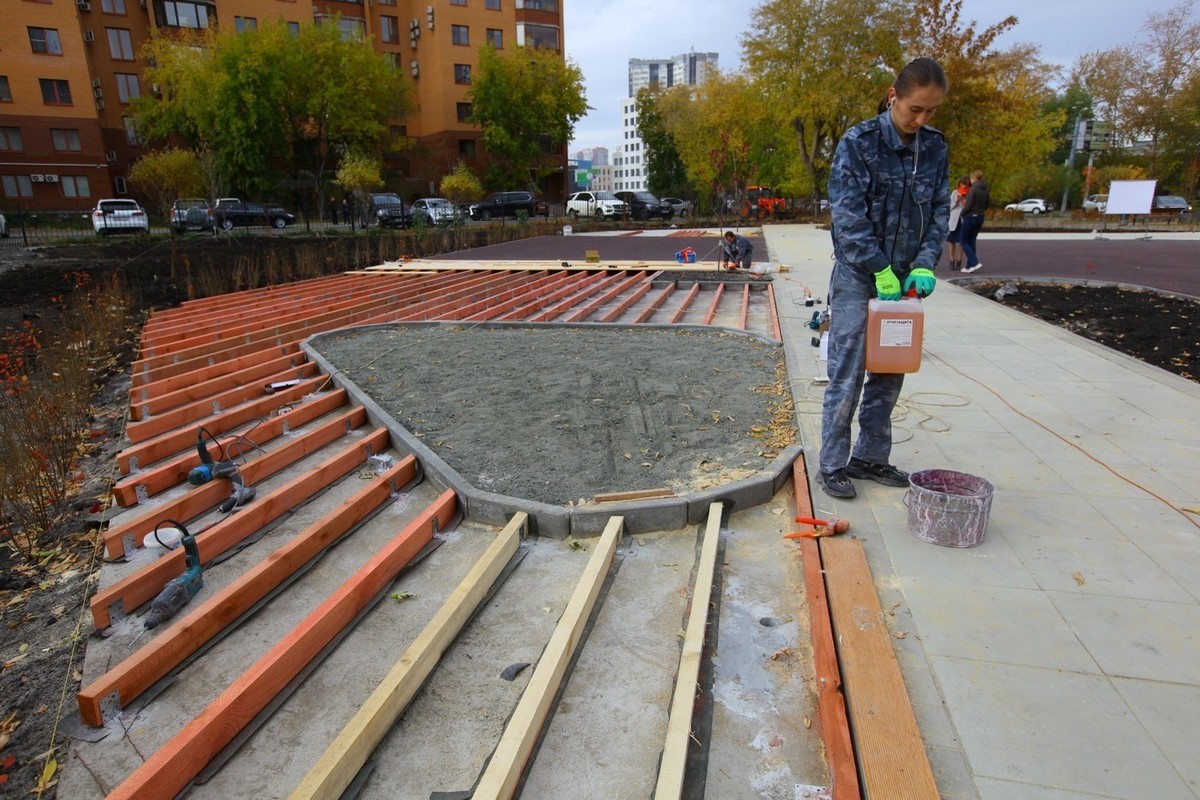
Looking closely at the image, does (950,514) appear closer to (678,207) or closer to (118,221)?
(118,221)

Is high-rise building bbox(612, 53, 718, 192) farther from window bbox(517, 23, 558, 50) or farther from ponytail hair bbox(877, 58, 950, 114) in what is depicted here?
ponytail hair bbox(877, 58, 950, 114)

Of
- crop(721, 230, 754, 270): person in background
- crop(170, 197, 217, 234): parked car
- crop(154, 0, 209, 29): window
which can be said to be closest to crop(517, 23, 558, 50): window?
crop(154, 0, 209, 29): window

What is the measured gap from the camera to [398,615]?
2633mm

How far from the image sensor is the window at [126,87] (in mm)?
32250

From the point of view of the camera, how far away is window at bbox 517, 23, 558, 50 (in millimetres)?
39750

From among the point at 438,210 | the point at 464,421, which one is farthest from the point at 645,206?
the point at 464,421

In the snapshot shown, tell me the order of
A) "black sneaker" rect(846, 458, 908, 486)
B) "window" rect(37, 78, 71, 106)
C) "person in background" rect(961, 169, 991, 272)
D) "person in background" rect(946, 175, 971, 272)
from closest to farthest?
"black sneaker" rect(846, 458, 908, 486), "person in background" rect(961, 169, 991, 272), "person in background" rect(946, 175, 971, 272), "window" rect(37, 78, 71, 106)

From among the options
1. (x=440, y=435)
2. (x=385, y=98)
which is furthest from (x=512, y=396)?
(x=385, y=98)

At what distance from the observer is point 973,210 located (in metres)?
10.2

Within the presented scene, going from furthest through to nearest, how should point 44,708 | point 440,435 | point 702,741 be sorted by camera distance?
point 440,435, point 44,708, point 702,741

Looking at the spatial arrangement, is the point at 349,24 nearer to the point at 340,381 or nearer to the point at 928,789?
the point at 340,381

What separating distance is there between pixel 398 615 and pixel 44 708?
1.12 metres

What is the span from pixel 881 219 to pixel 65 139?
37452 millimetres

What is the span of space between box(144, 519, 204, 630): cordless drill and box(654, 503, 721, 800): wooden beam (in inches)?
76.8
